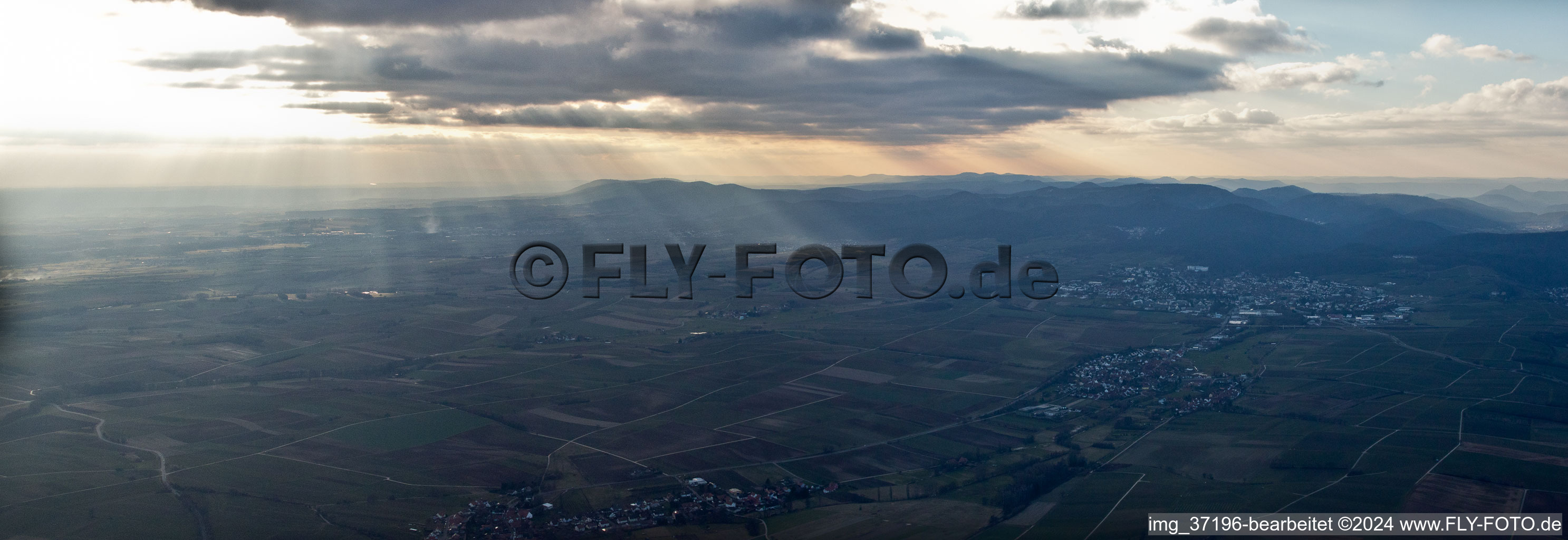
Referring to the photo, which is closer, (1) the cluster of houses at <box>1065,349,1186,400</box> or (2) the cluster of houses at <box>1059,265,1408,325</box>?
(1) the cluster of houses at <box>1065,349,1186,400</box>

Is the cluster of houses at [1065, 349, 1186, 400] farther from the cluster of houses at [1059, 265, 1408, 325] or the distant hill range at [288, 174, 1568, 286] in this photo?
the distant hill range at [288, 174, 1568, 286]

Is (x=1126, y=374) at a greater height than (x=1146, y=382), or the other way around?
(x=1126, y=374)

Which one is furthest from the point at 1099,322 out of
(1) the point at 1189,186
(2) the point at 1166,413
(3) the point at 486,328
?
(1) the point at 1189,186

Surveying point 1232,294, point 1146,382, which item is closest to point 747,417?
point 1146,382

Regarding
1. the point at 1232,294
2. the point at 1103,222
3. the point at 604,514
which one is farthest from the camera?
the point at 1103,222

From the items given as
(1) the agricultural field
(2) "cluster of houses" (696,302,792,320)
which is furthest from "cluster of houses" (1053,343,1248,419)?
(2) "cluster of houses" (696,302,792,320)

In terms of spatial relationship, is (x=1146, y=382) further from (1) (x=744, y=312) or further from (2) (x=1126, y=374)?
(1) (x=744, y=312)

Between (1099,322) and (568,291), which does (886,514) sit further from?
(568,291)

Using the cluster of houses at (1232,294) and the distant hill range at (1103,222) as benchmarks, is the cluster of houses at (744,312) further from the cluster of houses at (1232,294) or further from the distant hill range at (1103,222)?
the distant hill range at (1103,222)
